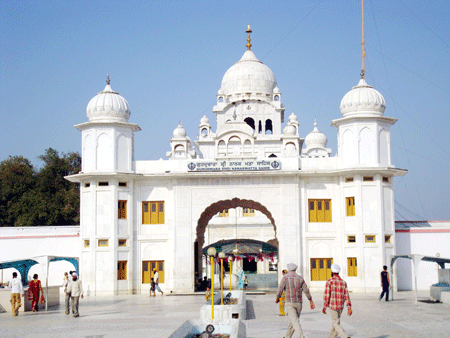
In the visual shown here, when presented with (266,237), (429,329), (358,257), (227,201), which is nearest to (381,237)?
(358,257)

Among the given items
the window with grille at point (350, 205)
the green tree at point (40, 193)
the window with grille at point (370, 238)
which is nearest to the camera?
the window with grille at point (370, 238)

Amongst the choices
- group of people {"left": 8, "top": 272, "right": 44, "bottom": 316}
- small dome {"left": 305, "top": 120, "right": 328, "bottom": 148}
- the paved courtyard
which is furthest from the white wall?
small dome {"left": 305, "top": 120, "right": 328, "bottom": 148}

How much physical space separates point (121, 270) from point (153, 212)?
3.41m

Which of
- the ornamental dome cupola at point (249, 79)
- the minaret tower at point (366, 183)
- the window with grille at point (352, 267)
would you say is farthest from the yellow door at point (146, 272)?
the ornamental dome cupola at point (249, 79)

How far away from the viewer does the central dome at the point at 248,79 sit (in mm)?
52812

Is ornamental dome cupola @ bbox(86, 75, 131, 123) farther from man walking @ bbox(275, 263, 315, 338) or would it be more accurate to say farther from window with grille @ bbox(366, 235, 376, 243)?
man walking @ bbox(275, 263, 315, 338)

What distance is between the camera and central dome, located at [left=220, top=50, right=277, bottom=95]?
5281cm

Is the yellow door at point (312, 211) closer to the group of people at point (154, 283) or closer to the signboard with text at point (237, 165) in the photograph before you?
the signboard with text at point (237, 165)

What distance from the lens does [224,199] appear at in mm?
30141

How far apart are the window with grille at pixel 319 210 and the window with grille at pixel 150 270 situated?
8.20 meters

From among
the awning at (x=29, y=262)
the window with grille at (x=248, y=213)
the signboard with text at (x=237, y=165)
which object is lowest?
the awning at (x=29, y=262)

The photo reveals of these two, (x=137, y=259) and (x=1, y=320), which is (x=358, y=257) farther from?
(x=1, y=320)

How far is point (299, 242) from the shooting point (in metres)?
29.6

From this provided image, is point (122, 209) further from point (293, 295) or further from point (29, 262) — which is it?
point (293, 295)
